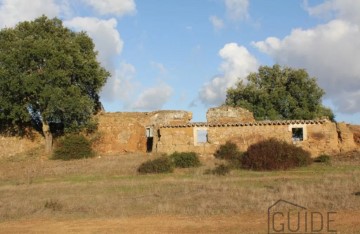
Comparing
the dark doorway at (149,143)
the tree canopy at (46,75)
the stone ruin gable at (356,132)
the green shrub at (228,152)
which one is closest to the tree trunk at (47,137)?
the tree canopy at (46,75)

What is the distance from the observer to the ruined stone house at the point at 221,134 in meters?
32.2

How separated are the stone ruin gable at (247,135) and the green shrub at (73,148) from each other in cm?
610

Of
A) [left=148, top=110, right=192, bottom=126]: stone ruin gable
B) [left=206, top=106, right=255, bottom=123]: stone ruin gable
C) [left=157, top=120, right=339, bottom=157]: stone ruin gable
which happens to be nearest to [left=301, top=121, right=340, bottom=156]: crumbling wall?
[left=157, top=120, right=339, bottom=157]: stone ruin gable

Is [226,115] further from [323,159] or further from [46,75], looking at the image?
[46,75]

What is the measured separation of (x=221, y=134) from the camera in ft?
110

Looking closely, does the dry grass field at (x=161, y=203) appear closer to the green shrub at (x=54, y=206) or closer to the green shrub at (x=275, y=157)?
the green shrub at (x=54, y=206)

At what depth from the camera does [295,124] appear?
1278 inches

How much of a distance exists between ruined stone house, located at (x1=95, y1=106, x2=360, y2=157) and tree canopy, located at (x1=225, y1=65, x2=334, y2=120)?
9.05m

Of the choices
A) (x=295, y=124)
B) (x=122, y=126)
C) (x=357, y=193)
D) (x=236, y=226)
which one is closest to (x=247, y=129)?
(x=295, y=124)

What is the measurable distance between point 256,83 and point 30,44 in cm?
2695

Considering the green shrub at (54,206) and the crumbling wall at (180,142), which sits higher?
the crumbling wall at (180,142)

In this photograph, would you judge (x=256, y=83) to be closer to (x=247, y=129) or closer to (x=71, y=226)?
(x=247, y=129)

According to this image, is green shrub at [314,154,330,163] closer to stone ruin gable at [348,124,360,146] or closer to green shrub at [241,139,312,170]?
green shrub at [241,139,312,170]

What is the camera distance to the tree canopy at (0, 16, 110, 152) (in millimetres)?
32625
